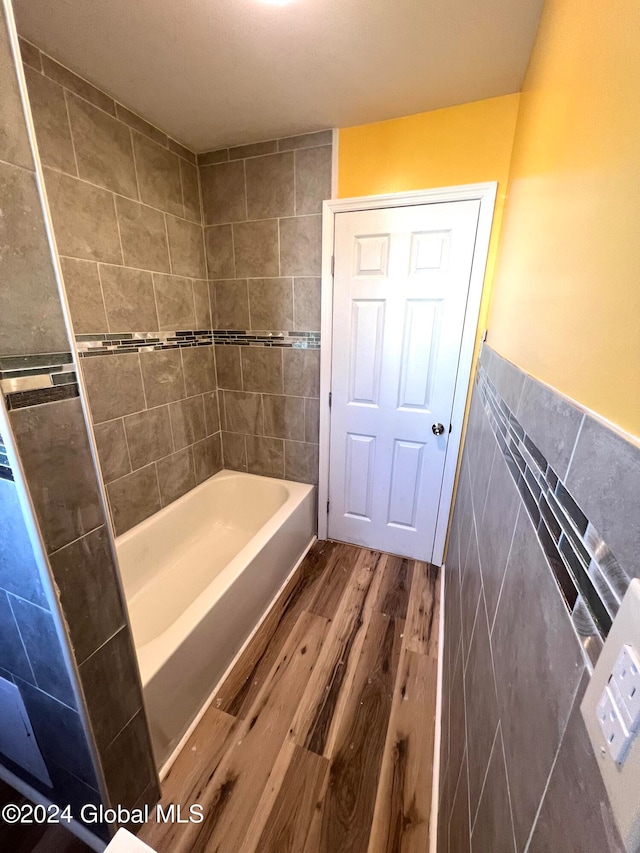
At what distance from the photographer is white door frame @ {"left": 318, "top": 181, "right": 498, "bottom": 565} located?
1.52m

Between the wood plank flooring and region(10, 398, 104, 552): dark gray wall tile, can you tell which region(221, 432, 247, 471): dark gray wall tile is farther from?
region(10, 398, 104, 552): dark gray wall tile

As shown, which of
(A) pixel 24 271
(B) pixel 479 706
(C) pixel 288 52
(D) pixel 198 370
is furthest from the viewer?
(D) pixel 198 370

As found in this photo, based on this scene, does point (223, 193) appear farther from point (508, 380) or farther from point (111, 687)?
point (111, 687)

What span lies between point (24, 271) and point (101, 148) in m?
1.30

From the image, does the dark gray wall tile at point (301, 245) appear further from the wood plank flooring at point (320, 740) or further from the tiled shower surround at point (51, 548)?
the wood plank flooring at point (320, 740)

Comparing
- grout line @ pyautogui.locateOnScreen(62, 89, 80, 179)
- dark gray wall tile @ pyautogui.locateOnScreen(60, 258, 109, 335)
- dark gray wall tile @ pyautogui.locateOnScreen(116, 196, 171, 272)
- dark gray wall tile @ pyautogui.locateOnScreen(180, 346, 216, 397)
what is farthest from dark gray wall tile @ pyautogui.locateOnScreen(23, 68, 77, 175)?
dark gray wall tile @ pyautogui.locateOnScreen(180, 346, 216, 397)

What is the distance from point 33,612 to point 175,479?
130cm

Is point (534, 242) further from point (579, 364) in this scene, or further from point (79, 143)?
point (79, 143)

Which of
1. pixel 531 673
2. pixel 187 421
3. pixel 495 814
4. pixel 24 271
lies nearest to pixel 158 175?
pixel 187 421

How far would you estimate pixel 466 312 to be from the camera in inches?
64.7

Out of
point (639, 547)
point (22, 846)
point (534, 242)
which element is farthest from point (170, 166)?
point (22, 846)

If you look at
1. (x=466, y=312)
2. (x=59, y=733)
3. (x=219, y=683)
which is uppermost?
Answer: (x=466, y=312)

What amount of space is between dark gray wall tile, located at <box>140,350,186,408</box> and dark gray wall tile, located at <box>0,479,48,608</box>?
45.5 inches

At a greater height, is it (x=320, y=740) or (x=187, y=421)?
(x=187, y=421)
